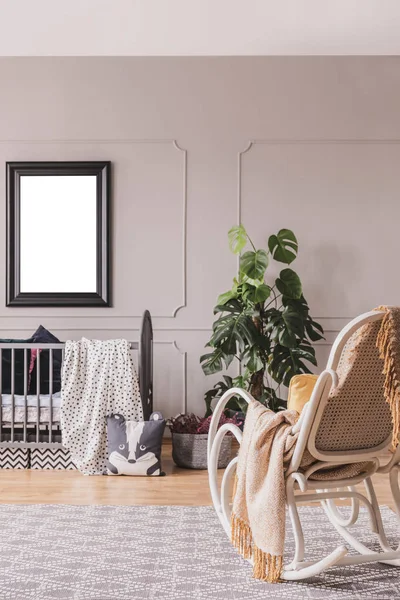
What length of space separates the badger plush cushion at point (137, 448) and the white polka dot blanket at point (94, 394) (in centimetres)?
13

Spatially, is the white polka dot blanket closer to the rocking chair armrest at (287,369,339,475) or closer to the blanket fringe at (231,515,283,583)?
the blanket fringe at (231,515,283,583)

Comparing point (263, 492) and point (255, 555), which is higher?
point (263, 492)

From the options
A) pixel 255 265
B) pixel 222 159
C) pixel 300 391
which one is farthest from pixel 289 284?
pixel 300 391

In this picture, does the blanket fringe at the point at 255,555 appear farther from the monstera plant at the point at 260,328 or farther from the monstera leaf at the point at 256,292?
the monstera leaf at the point at 256,292

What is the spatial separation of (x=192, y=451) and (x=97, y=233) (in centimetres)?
164

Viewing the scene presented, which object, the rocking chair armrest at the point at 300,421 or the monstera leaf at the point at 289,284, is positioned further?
the monstera leaf at the point at 289,284

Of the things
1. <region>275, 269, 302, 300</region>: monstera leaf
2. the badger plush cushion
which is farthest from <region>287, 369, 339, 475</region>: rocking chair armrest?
<region>275, 269, 302, 300</region>: monstera leaf

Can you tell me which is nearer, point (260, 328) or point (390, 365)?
point (390, 365)

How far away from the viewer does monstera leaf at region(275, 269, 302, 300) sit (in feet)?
13.9

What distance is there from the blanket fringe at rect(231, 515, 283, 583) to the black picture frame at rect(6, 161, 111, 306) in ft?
8.69

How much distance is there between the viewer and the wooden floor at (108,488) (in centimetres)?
315

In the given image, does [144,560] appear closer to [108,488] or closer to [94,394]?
[108,488]

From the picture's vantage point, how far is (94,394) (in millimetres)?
3797

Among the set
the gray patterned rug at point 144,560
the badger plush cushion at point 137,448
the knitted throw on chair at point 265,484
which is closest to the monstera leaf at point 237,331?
the badger plush cushion at point 137,448
